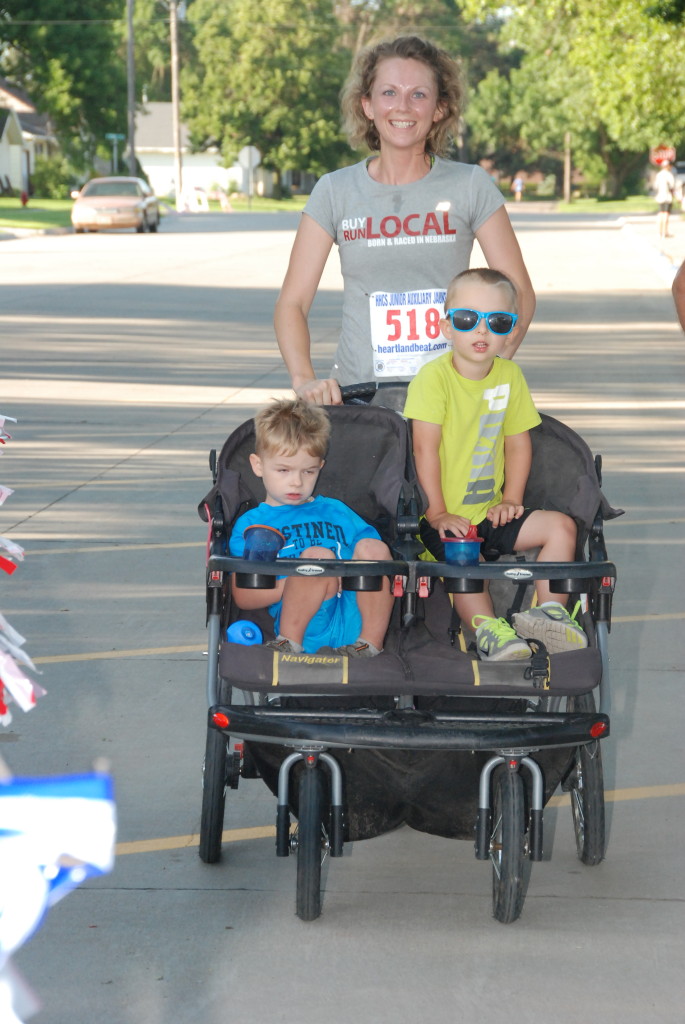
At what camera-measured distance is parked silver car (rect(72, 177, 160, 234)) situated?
1709 inches

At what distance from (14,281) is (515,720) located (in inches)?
885

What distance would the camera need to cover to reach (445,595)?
4.43 metres

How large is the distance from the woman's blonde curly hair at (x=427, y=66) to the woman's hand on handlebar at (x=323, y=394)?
0.93 metres

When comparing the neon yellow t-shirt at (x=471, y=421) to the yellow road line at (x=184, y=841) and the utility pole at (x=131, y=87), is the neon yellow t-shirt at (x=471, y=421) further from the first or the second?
the utility pole at (x=131, y=87)

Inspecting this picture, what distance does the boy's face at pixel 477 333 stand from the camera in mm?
4219

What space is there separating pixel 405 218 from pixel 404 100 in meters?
0.36

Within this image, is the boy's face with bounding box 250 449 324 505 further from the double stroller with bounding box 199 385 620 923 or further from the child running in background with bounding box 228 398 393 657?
the double stroller with bounding box 199 385 620 923

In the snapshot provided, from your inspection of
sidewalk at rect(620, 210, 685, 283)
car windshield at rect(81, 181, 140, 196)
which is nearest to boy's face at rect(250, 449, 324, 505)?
sidewalk at rect(620, 210, 685, 283)

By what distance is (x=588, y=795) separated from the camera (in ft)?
13.0

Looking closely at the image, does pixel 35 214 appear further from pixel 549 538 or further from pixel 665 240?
pixel 549 538

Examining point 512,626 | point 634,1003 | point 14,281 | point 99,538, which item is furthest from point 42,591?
point 14,281

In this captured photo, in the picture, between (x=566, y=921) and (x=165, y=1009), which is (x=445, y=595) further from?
(x=165, y=1009)

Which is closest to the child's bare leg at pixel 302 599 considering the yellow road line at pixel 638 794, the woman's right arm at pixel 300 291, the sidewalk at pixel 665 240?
the woman's right arm at pixel 300 291

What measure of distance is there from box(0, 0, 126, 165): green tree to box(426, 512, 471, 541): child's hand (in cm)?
6720
